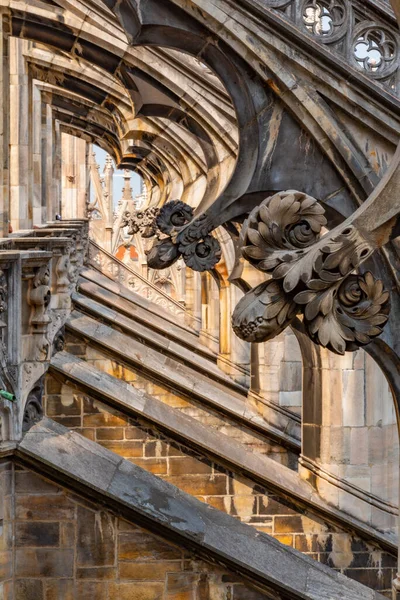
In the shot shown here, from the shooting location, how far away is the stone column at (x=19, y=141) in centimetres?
1159

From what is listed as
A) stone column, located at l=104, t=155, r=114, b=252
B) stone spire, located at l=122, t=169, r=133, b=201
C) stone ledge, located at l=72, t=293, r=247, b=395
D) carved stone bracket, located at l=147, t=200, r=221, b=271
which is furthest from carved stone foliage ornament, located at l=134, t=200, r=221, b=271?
stone spire, located at l=122, t=169, r=133, b=201

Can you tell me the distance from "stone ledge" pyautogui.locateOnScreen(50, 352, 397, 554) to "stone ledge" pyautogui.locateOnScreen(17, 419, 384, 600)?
11.0ft

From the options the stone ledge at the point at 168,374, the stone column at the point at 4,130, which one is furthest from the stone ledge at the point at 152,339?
the stone column at the point at 4,130

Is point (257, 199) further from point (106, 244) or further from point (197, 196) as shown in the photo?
point (106, 244)

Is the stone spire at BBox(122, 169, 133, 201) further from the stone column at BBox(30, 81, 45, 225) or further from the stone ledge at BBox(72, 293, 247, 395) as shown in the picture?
the stone ledge at BBox(72, 293, 247, 395)

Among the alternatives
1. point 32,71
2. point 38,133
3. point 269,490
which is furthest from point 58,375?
point 38,133

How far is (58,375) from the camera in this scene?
789cm

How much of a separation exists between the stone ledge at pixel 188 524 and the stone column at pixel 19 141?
6.80 meters

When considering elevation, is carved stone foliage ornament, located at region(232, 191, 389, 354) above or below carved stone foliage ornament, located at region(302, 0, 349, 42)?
below

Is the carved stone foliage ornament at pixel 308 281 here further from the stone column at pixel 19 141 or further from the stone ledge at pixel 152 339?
the stone ledge at pixel 152 339

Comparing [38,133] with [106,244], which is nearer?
[38,133]

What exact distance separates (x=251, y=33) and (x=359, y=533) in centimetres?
493

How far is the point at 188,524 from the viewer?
4.58 metres

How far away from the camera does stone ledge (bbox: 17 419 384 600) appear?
14.8 feet
